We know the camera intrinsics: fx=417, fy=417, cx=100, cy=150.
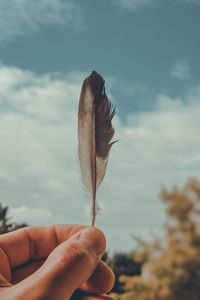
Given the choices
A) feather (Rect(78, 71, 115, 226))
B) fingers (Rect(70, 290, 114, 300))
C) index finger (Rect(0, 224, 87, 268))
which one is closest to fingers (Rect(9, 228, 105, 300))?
fingers (Rect(70, 290, 114, 300))

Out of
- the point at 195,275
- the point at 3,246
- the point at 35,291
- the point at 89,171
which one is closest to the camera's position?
the point at 195,275

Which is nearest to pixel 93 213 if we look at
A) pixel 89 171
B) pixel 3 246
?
pixel 89 171

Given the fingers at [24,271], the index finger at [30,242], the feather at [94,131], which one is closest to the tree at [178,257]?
the feather at [94,131]

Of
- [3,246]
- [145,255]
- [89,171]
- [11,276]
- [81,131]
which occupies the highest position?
[81,131]

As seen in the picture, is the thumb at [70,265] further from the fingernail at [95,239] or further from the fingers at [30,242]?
the fingers at [30,242]

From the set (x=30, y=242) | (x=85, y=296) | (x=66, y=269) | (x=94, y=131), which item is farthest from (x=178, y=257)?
(x=30, y=242)

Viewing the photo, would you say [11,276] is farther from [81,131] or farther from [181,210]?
[181,210]

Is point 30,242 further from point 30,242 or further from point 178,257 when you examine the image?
point 178,257

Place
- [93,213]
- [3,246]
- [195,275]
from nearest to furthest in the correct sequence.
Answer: [195,275], [93,213], [3,246]
